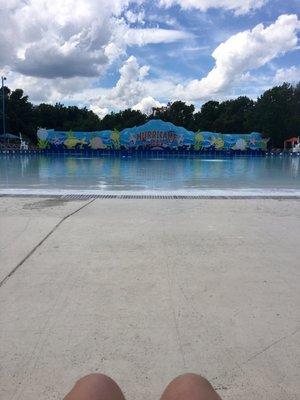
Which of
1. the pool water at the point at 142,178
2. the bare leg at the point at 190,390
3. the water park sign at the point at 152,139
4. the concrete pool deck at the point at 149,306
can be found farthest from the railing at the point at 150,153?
the bare leg at the point at 190,390

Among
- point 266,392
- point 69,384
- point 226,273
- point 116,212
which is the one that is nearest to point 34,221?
point 116,212

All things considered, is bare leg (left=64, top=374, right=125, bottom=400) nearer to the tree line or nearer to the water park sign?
the water park sign

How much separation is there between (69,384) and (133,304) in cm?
114

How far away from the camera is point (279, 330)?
3.05 m

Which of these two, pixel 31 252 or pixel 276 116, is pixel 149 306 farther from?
pixel 276 116

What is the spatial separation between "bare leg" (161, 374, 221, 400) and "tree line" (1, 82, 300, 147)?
206 ft

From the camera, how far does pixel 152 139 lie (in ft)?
155

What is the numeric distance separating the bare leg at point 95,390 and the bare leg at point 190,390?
0.17 meters

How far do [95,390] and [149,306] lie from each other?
6.79 feet

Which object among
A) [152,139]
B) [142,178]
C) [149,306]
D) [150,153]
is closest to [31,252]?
[149,306]

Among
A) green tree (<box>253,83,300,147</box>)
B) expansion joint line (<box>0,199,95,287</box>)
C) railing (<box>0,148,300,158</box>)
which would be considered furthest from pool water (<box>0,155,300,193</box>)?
green tree (<box>253,83,300,147</box>)

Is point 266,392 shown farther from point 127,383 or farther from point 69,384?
point 69,384

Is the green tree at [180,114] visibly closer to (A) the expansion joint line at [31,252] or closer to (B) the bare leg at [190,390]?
(A) the expansion joint line at [31,252]

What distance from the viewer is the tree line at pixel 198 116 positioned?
203 ft
